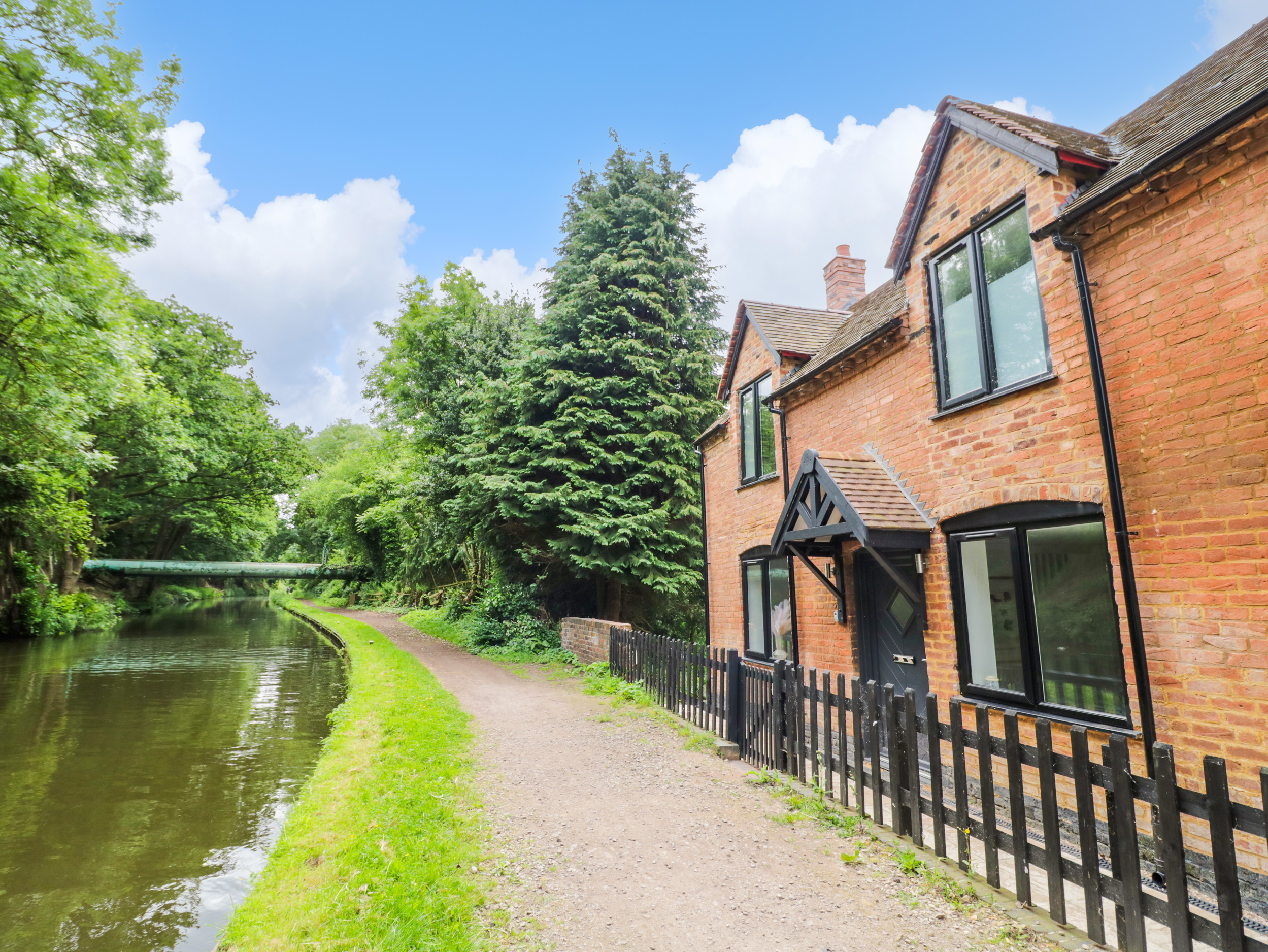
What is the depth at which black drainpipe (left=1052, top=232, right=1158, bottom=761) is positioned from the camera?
16.2ft

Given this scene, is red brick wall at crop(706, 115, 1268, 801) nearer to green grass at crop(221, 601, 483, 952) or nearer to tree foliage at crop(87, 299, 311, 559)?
green grass at crop(221, 601, 483, 952)

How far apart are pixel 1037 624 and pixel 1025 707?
767 mm

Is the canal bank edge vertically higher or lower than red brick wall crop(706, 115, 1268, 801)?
lower

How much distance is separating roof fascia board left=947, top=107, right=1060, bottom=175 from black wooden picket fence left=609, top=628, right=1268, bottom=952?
16.1ft

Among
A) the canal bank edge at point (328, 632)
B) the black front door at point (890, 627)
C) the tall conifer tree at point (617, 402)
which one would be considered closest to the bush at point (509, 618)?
the tall conifer tree at point (617, 402)

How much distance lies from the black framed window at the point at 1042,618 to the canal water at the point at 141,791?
6811mm

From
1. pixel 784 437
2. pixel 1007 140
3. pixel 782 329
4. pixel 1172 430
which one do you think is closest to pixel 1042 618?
pixel 1172 430

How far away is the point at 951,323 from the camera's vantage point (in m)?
7.25

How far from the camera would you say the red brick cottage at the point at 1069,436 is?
4.55m

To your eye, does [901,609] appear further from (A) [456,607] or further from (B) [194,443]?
(B) [194,443]

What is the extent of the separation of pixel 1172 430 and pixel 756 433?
7.20 m

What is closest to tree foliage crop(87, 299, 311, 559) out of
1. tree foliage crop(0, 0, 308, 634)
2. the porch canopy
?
tree foliage crop(0, 0, 308, 634)

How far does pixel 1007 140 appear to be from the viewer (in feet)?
21.3

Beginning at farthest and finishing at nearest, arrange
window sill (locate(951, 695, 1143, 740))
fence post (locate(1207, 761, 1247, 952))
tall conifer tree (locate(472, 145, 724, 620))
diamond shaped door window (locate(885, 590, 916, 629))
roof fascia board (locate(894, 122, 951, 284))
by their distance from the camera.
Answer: tall conifer tree (locate(472, 145, 724, 620))
diamond shaped door window (locate(885, 590, 916, 629))
roof fascia board (locate(894, 122, 951, 284))
window sill (locate(951, 695, 1143, 740))
fence post (locate(1207, 761, 1247, 952))
